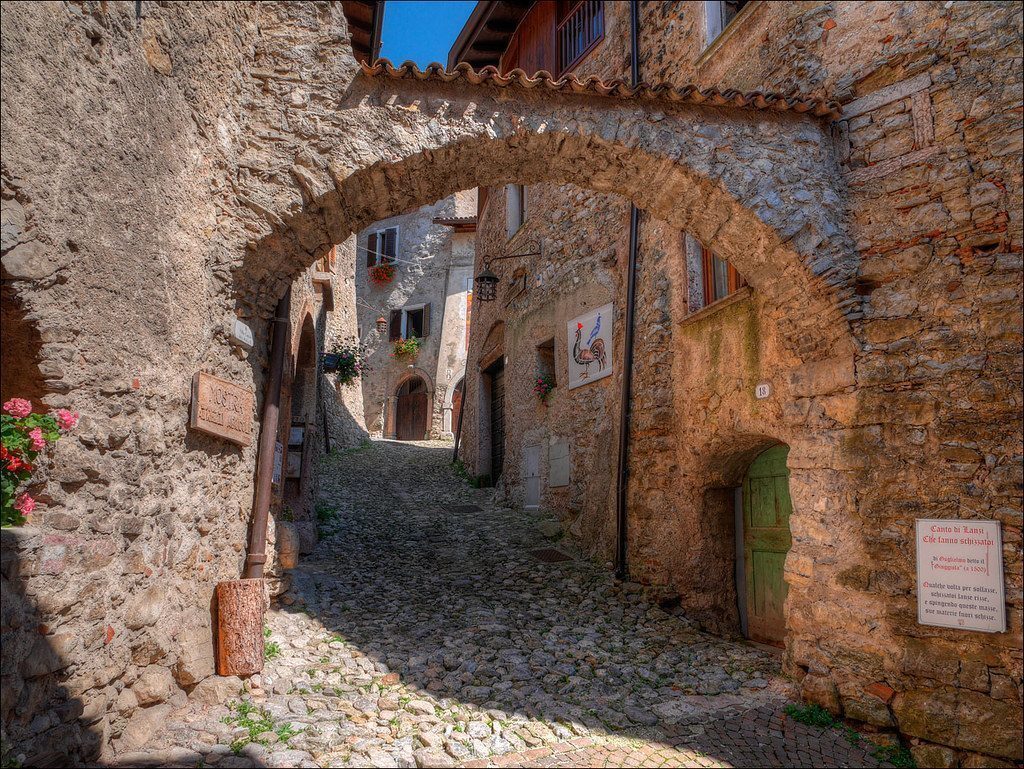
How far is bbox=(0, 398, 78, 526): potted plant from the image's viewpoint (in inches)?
105

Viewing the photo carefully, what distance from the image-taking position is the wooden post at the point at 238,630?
13.1ft

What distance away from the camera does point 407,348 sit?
20.9 metres

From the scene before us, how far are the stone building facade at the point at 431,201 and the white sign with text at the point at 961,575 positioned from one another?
Answer: 70 millimetres

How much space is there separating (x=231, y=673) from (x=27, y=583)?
1.58m

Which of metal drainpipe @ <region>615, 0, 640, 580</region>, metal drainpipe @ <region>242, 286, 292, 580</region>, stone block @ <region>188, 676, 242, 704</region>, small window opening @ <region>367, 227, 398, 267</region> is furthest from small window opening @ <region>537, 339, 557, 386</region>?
small window opening @ <region>367, 227, 398, 267</region>

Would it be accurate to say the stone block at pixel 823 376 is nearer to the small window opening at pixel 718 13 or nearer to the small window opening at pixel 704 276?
Answer: the small window opening at pixel 704 276

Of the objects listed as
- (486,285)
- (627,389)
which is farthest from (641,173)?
(486,285)

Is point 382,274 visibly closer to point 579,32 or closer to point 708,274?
point 579,32

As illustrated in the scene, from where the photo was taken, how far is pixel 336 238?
15.3ft

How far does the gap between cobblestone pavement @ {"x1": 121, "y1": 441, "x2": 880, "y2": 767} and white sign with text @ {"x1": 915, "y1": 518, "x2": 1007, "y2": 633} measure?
0.91m

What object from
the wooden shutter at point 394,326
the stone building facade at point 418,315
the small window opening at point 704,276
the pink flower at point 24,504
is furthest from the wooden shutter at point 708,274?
the wooden shutter at point 394,326

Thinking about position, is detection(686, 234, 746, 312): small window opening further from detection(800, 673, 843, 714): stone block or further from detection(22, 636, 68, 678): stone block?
detection(22, 636, 68, 678): stone block

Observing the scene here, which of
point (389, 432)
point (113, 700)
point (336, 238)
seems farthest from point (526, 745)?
point (389, 432)

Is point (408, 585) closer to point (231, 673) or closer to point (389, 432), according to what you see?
point (231, 673)
